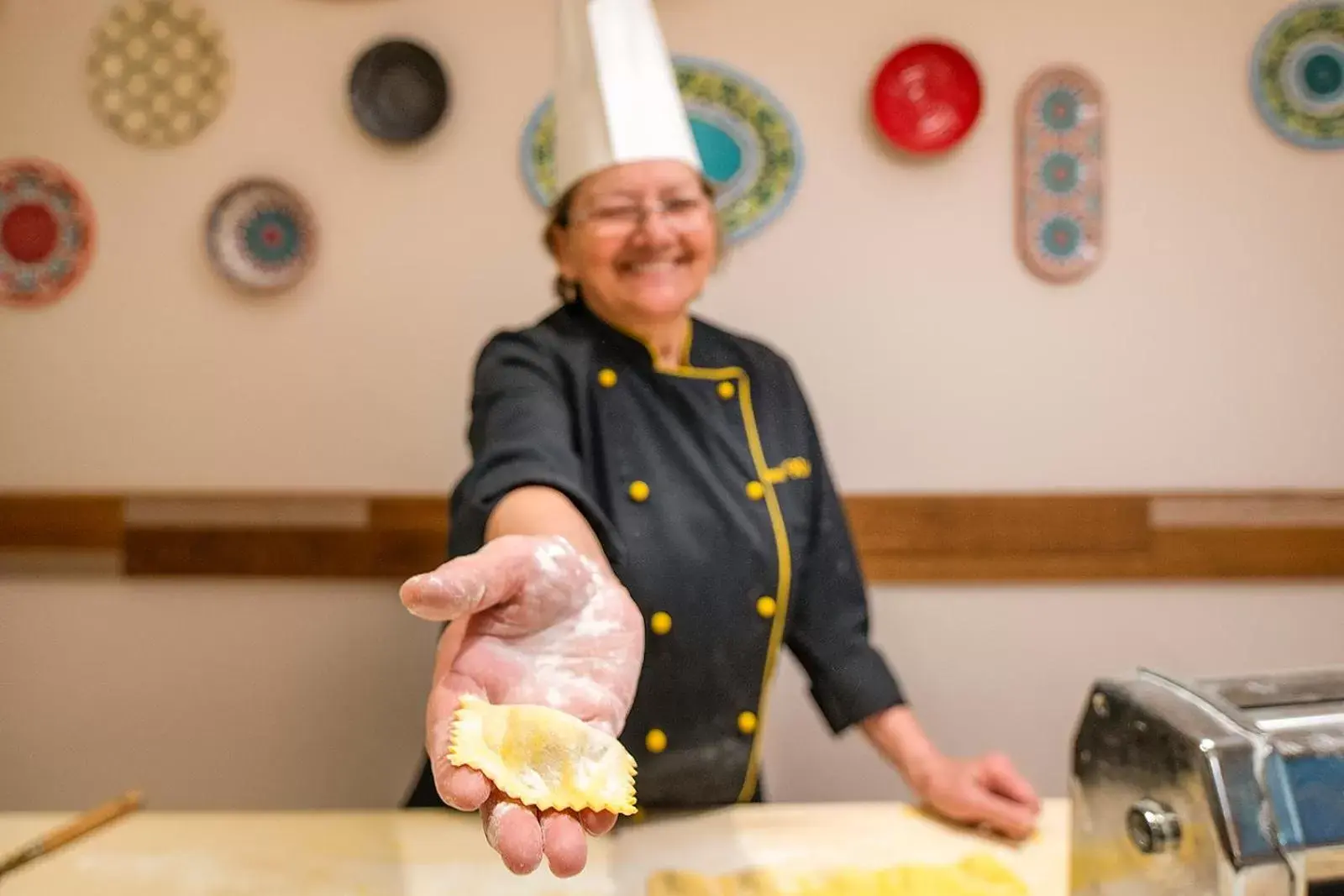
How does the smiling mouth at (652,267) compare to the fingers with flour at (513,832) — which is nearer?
the fingers with flour at (513,832)

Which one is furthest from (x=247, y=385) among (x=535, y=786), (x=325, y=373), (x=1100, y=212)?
(x=1100, y=212)

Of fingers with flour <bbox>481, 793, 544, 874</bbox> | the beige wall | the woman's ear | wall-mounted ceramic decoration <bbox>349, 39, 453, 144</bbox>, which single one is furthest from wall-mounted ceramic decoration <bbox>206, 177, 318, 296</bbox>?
fingers with flour <bbox>481, 793, 544, 874</bbox>

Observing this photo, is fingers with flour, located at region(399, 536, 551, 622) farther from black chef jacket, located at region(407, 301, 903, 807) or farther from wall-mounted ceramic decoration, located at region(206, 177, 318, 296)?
wall-mounted ceramic decoration, located at region(206, 177, 318, 296)

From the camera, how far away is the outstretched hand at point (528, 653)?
0.41m

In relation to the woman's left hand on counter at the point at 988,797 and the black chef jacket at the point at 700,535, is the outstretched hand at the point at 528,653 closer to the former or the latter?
the black chef jacket at the point at 700,535

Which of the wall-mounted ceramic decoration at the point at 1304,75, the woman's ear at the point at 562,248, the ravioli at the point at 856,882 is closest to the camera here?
the ravioli at the point at 856,882

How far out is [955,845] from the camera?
2.43ft

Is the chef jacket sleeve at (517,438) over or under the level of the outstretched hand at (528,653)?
over

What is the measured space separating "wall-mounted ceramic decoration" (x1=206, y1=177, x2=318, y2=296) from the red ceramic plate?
85cm

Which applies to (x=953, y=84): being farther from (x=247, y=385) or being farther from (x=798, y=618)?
(x=247, y=385)

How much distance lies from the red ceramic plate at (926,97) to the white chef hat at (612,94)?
0.44 metres

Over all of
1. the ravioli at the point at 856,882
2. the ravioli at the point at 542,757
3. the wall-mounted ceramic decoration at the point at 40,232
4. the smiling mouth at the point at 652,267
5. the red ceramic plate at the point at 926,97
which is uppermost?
the red ceramic plate at the point at 926,97

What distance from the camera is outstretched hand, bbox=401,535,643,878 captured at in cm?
41

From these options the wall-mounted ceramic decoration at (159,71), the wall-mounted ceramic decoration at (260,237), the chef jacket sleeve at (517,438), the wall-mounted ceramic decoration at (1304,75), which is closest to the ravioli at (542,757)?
the chef jacket sleeve at (517,438)
